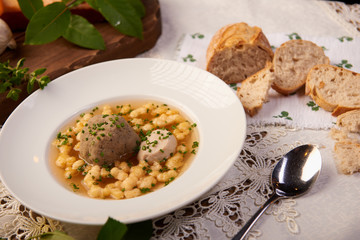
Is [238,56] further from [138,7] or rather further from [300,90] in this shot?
[138,7]

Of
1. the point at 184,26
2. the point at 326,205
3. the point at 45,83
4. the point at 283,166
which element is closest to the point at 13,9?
the point at 45,83

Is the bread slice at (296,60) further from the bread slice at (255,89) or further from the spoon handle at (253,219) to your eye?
the spoon handle at (253,219)

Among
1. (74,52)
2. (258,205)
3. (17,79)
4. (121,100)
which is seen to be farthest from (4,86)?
(258,205)

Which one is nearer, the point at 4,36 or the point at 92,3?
the point at 4,36

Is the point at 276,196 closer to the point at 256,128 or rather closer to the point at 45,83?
the point at 256,128

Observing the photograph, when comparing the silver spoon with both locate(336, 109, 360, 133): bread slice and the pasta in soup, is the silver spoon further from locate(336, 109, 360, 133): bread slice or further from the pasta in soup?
the pasta in soup

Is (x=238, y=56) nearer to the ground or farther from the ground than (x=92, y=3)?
nearer to the ground
